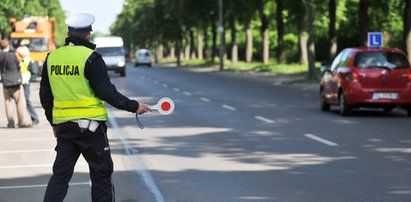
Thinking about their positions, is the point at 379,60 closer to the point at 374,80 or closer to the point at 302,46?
the point at 374,80

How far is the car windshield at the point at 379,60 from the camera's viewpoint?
18203 mm

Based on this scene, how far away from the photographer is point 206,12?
68.5 metres

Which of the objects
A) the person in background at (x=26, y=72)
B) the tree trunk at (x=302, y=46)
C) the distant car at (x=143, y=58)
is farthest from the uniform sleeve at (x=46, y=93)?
the distant car at (x=143, y=58)

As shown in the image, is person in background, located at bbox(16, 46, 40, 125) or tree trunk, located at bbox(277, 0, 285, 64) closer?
person in background, located at bbox(16, 46, 40, 125)

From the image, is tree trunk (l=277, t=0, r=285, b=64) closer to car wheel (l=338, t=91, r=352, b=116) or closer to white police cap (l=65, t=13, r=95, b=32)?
car wheel (l=338, t=91, r=352, b=116)

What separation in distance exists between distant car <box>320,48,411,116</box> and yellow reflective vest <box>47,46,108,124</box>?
12.7 m

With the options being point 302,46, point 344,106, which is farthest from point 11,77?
point 302,46

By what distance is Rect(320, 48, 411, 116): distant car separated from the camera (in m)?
18.0

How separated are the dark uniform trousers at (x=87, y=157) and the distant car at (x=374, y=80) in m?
12.6

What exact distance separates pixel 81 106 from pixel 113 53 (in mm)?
46018

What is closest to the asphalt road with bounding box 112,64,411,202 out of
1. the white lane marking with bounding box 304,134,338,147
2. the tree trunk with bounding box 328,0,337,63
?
the white lane marking with bounding box 304,134,338,147

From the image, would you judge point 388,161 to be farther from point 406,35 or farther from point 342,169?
point 406,35

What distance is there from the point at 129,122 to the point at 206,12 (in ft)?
169

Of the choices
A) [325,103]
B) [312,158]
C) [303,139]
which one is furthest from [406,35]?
[312,158]
